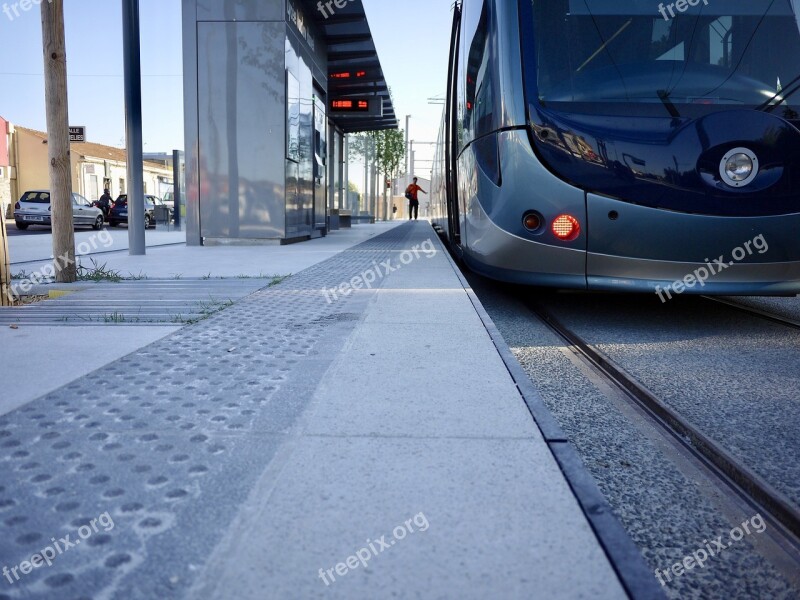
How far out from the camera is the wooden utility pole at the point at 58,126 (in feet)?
19.4

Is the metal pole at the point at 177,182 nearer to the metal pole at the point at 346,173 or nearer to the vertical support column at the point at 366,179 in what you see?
the metal pole at the point at 346,173

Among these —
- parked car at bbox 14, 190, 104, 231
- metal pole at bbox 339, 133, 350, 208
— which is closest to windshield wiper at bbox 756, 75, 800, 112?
parked car at bbox 14, 190, 104, 231

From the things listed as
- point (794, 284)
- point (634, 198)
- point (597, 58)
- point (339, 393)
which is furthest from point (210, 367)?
point (794, 284)

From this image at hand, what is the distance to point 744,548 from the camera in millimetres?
1879

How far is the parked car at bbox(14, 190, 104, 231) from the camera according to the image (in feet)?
76.9

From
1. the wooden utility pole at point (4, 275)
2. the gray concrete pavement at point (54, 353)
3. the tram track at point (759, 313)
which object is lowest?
the tram track at point (759, 313)

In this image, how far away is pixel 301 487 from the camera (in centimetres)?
183

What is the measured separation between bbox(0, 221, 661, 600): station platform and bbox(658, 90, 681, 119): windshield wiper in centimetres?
247

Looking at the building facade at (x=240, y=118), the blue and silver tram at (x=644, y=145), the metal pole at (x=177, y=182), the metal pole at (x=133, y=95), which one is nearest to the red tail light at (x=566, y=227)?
the blue and silver tram at (x=644, y=145)

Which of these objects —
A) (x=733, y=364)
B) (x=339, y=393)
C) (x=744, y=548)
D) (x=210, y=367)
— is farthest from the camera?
(x=733, y=364)

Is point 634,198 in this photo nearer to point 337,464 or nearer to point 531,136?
point 531,136

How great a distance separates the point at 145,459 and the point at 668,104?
411 centimetres

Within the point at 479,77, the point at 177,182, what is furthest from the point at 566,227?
the point at 177,182

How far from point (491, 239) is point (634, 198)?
103cm
